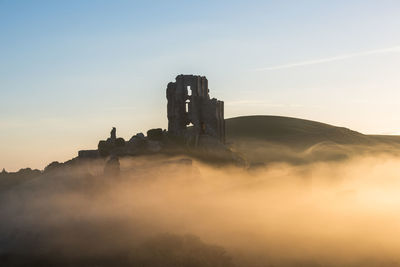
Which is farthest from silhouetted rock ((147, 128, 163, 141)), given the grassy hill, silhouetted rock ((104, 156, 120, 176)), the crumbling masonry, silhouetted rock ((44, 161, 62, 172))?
the grassy hill

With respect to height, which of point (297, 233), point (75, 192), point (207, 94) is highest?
point (207, 94)

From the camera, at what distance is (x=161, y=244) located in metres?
86.4

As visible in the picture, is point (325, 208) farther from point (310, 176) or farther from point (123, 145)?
point (123, 145)

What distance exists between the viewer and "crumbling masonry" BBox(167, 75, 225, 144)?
114125 mm

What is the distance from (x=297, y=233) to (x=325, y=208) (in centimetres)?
1557

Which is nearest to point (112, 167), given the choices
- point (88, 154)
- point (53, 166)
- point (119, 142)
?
point (88, 154)

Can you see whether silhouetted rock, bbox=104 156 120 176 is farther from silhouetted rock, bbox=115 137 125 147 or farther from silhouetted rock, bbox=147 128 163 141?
silhouetted rock, bbox=147 128 163 141

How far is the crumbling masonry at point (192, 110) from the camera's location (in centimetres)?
11412

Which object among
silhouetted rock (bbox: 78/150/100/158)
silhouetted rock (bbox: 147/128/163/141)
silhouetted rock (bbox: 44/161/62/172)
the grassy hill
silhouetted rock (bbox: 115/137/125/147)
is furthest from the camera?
the grassy hill

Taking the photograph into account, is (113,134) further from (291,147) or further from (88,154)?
(291,147)

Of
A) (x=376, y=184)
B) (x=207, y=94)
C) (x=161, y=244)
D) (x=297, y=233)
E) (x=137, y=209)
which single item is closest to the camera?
(x=161, y=244)

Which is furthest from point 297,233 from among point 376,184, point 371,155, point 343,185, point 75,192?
point 371,155

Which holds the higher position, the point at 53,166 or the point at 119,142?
the point at 119,142

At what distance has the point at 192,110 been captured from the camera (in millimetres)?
113938
